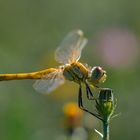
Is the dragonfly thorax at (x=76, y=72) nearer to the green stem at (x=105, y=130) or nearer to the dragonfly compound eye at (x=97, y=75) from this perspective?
the dragonfly compound eye at (x=97, y=75)

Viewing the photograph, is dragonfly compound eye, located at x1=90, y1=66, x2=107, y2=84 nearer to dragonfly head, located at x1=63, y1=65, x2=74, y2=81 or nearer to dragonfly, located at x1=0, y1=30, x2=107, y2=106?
dragonfly, located at x1=0, y1=30, x2=107, y2=106

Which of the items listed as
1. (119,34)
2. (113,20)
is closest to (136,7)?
(113,20)

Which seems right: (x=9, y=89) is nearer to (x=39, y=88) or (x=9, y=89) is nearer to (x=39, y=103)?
(x=39, y=103)


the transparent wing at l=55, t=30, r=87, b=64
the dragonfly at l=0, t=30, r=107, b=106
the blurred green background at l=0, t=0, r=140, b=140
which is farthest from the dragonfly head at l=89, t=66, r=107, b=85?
the blurred green background at l=0, t=0, r=140, b=140

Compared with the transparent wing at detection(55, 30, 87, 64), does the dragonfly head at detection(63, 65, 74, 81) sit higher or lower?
lower

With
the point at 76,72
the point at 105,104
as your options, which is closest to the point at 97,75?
the point at 76,72

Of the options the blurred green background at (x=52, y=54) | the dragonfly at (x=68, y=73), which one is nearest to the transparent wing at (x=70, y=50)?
the dragonfly at (x=68, y=73)
